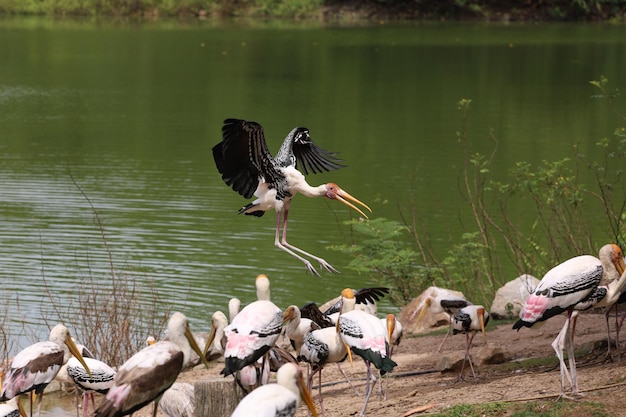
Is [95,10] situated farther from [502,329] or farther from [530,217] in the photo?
[502,329]

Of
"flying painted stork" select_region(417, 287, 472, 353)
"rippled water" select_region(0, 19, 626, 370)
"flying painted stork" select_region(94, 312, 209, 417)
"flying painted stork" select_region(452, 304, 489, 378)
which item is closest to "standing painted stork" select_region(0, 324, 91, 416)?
"flying painted stork" select_region(94, 312, 209, 417)

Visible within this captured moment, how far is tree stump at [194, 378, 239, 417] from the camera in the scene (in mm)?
7059

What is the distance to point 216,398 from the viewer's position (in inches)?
279

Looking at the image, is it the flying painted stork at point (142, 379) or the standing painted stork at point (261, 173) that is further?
the standing painted stork at point (261, 173)

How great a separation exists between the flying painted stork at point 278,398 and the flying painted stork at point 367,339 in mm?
1797

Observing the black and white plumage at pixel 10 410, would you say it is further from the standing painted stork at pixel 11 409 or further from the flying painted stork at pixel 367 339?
the flying painted stork at pixel 367 339

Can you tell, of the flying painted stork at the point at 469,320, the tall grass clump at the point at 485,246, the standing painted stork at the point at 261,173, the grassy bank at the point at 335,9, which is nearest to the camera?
the standing painted stork at the point at 261,173

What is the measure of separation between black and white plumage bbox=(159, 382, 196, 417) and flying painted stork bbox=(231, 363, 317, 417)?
286cm

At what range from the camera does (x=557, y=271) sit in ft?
23.0

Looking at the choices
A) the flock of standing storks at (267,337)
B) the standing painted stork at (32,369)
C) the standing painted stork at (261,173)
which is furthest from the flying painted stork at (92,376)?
the standing painted stork at (261,173)

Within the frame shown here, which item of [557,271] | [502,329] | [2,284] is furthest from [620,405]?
[2,284]

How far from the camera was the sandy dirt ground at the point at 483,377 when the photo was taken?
7.10 metres

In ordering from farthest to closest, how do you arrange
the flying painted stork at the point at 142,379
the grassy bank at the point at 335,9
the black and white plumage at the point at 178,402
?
the grassy bank at the point at 335,9 < the black and white plumage at the point at 178,402 < the flying painted stork at the point at 142,379

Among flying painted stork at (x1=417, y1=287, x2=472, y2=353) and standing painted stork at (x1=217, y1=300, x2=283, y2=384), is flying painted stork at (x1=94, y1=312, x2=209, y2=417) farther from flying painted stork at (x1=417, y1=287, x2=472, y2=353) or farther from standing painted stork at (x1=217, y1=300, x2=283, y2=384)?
flying painted stork at (x1=417, y1=287, x2=472, y2=353)
